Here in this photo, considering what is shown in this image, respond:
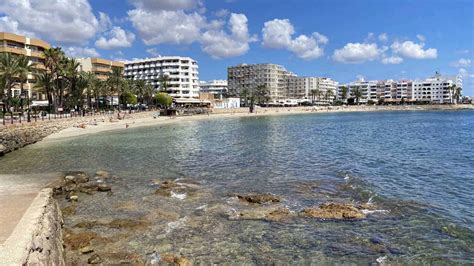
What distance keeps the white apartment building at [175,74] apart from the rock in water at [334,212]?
144434 mm

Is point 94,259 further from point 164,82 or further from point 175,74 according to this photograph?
point 175,74

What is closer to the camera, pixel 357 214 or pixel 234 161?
pixel 357 214

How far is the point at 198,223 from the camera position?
15.5 m

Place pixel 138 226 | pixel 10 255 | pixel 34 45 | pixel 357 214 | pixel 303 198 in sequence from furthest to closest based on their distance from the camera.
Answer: pixel 34 45 < pixel 303 198 < pixel 357 214 < pixel 138 226 < pixel 10 255

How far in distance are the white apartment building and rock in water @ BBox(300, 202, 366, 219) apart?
144 meters

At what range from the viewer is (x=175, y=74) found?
537 feet

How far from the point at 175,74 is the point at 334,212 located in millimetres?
153474

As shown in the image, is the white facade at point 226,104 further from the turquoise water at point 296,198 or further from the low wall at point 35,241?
the low wall at point 35,241

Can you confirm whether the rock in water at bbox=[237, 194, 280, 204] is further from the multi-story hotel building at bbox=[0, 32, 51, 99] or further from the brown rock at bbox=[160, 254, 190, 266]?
the multi-story hotel building at bbox=[0, 32, 51, 99]

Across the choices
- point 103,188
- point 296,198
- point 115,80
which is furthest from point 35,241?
point 115,80

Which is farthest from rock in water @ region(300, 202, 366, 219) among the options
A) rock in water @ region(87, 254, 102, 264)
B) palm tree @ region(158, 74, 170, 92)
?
palm tree @ region(158, 74, 170, 92)

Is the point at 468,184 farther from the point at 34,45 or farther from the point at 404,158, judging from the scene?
the point at 34,45

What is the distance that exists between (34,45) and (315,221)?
98451 mm

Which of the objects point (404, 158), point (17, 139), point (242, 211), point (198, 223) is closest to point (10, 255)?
point (198, 223)
